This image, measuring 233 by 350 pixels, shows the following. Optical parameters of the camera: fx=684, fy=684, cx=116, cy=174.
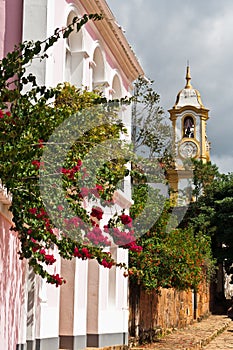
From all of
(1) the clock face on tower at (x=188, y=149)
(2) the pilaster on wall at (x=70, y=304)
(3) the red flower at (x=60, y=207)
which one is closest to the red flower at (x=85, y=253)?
(3) the red flower at (x=60, y=207)

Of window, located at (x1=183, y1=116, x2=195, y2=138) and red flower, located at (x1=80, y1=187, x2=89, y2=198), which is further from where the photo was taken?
window, located at (x1=183, y1=116, x2=195, y2=138)

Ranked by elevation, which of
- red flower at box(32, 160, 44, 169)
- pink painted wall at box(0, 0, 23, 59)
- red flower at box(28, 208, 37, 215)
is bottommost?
red flower at box(28, 208, 37, 215)

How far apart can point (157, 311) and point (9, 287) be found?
11396mm

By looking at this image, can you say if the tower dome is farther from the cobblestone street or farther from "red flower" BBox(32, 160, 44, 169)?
"red flower" BBox(32, 160, 44, 169)

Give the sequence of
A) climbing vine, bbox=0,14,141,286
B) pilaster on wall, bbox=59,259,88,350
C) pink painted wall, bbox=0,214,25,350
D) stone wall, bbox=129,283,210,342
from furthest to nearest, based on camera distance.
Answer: stone wall, bbox=129,283,210,342 → pilaster on wall, bbox=59,259,88,350 → pink painted wall, bbox=0,214,25,350 → climbing vine, bbox=0,14,141,286

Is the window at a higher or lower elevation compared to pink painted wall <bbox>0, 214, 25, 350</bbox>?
higher

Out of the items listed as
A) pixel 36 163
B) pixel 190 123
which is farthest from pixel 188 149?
pixel 36 163

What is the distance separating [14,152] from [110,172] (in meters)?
2.91

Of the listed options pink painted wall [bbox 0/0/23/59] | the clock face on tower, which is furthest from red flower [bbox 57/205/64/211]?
the clock face on tower

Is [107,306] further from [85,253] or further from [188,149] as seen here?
[188,149]

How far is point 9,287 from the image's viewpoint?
9211mm

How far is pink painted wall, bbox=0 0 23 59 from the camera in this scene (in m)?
11.2

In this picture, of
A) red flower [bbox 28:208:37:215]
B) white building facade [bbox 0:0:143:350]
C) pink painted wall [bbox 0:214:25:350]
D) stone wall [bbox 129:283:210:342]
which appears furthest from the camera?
stone wall [bbox 129:283:210:342]

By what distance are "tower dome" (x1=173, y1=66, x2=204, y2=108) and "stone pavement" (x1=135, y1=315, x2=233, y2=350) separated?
30342 millimetres
